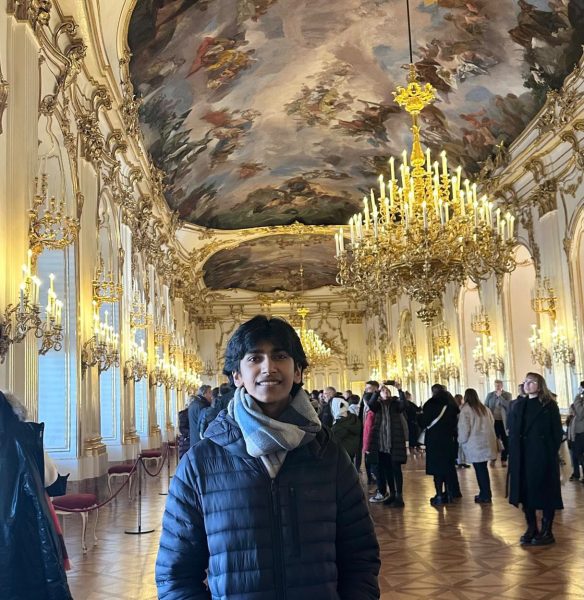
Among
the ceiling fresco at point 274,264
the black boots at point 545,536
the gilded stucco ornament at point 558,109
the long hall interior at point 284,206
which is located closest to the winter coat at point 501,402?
the long hall interior at point 284,206

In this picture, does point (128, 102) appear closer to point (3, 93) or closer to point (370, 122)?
point (3, 93)

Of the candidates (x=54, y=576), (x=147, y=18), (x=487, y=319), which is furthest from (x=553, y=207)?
(x=54, y=576)

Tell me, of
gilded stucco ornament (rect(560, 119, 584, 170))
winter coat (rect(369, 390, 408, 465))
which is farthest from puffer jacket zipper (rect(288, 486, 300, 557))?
gilded stucco ornament (rect(560, 119, 584, 170))

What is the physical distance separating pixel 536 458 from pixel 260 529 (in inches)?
220

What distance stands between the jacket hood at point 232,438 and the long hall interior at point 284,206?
3886 mm

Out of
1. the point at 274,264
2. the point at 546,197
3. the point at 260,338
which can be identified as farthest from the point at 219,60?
the point at 274,264

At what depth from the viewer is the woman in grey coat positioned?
9836mm

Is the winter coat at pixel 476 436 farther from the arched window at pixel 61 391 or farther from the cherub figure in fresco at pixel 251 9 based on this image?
the cherub figure in fresco at pixel 251 9

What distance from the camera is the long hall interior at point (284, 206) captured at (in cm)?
757

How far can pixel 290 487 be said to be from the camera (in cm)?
232

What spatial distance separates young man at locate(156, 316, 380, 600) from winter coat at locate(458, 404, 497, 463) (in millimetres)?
7763

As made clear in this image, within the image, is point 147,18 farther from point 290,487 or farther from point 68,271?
point 290,487

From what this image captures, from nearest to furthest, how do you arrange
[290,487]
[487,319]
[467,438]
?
[290,487], [467,438], [487,319]

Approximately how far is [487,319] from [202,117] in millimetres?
8887
